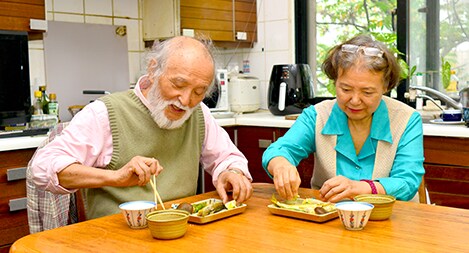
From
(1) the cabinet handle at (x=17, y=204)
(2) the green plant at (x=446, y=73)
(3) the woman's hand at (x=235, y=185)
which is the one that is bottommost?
(1) the cabinet handle at (x=17, y=204)

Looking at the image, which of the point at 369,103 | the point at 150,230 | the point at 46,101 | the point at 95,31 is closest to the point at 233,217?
the point at 150,230

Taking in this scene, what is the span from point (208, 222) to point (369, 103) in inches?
28.0

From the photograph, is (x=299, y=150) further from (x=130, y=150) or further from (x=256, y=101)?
(x=256, y=101)

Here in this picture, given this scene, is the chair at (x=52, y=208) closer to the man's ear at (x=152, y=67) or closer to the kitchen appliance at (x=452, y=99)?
the man's ear at (x=152, y=67)

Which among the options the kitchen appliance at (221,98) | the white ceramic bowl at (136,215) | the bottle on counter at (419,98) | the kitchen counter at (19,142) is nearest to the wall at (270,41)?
the kitchen appliance at (221,98)

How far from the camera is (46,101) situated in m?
3.23

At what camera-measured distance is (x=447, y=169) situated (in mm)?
2787

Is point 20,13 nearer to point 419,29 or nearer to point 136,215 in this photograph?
point 136,215

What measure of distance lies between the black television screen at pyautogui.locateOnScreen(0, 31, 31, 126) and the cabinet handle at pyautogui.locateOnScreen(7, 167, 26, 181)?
1.11ft

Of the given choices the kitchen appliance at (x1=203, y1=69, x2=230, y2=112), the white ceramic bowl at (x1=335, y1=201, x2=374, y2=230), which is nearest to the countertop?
the kitchen appliance at (x1=203, y1=69, x2=230, y2=112)

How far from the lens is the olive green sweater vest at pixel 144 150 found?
182 centimetres

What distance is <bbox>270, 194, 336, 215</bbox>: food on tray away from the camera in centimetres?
152

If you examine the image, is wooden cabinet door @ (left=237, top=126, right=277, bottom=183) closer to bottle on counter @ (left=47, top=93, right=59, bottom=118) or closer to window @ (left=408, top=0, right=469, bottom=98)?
window @ (left=408, top=0, right=469, bottom=98)

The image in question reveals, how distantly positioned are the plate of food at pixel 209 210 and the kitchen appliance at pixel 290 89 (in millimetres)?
2067
